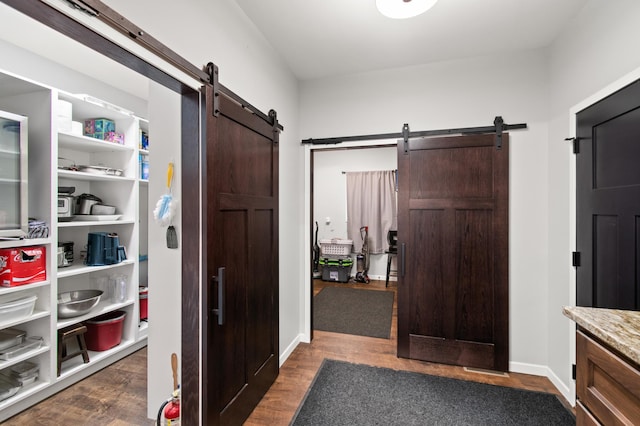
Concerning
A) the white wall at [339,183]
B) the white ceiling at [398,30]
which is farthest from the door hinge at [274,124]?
the white wall at [339,183]

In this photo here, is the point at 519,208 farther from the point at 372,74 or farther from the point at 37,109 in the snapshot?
the point at 37,109

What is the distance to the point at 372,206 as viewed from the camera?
564 centimetres

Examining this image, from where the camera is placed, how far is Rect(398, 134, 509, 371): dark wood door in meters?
2.43

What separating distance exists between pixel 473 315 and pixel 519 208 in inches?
39.9

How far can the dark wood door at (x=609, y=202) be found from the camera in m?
1.48

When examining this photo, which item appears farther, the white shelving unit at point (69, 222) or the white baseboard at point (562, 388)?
the white shelving unit at point (69, 222)

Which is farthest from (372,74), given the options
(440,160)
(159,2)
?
(159,2)

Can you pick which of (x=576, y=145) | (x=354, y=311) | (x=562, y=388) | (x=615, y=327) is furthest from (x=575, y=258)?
(x=354, y=311)

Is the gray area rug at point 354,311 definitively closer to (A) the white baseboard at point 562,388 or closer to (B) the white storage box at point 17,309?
(A) the white baseboard at point 562,388

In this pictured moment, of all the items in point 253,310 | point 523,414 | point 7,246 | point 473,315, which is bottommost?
point 523,414

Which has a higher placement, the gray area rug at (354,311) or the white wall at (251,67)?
the white wall at (251,67)

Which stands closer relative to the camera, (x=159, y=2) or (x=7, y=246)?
(x=159, y=2)

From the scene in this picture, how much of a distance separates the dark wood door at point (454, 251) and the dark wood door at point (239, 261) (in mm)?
1234

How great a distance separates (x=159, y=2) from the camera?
122cm
